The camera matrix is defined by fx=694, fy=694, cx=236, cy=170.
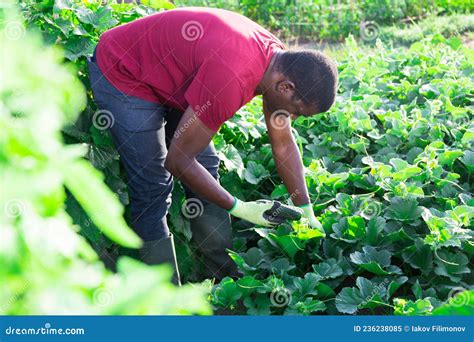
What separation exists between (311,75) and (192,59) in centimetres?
50

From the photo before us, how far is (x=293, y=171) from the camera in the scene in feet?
11.5

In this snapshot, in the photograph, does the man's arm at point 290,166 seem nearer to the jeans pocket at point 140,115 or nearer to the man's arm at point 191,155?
the man's arm at point 191,155

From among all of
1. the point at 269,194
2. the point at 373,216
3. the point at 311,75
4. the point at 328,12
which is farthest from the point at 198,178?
the point at 328,12

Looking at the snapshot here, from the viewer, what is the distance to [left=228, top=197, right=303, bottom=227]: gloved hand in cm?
328

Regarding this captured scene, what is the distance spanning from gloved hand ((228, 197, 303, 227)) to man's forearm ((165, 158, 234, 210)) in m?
0.15

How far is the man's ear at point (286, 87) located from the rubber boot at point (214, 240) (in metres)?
0.94

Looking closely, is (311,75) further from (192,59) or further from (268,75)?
(192,59)

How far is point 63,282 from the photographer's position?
0.78 metres

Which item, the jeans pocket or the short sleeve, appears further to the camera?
the jeans pocket

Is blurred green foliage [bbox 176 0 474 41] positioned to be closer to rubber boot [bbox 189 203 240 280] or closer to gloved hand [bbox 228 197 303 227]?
rubber boot [bbox 189 203 240 280]

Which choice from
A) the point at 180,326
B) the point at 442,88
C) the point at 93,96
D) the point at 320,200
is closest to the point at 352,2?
the point at 442,88

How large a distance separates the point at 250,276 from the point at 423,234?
0.89m

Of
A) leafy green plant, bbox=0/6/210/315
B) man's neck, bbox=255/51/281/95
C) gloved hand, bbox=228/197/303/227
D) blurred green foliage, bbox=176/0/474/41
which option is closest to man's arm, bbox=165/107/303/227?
gloved hand, bbox=228/197/303/227

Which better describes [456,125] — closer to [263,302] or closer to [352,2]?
[263,302]
